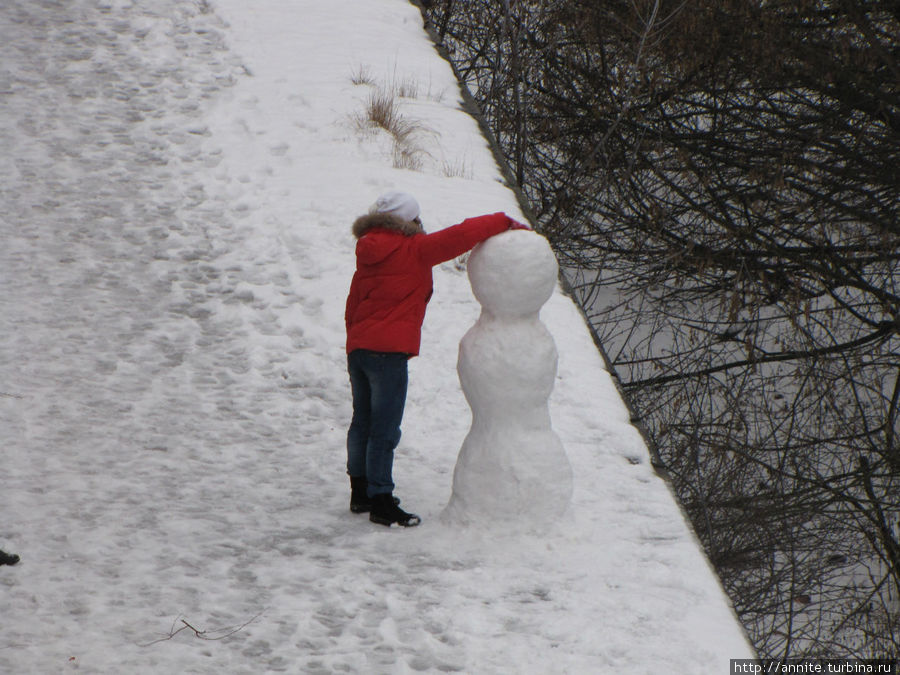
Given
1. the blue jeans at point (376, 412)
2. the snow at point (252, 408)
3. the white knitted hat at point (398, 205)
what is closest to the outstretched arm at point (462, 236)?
the white knitted hat at point (398, 205)

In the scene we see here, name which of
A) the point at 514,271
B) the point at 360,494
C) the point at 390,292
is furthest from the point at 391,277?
the point at 360,494

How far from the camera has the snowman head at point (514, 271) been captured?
411 centimetres

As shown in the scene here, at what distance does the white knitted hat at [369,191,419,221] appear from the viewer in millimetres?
4223

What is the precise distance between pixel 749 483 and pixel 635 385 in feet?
4.76

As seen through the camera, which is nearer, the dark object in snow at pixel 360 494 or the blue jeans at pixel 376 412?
the blue jeans at pixel 376 412

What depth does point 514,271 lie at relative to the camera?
13.5 feet

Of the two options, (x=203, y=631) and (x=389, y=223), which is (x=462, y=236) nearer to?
(x=389, y=223)

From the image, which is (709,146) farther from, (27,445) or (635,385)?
(27,445)

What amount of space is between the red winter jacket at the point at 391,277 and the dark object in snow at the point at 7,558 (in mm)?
1566

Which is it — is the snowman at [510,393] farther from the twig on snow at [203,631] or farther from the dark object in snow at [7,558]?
the dark object in snow at [7,558]

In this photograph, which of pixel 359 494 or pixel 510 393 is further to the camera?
pixel 359 494

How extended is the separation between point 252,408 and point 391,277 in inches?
64.0

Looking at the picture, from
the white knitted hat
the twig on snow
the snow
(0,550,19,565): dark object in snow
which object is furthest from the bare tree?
(0,550,19,565): dark object in snow

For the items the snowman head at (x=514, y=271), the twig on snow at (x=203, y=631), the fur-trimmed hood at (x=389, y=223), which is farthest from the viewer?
the fur-trimmed hood at (x=389, y=223)
